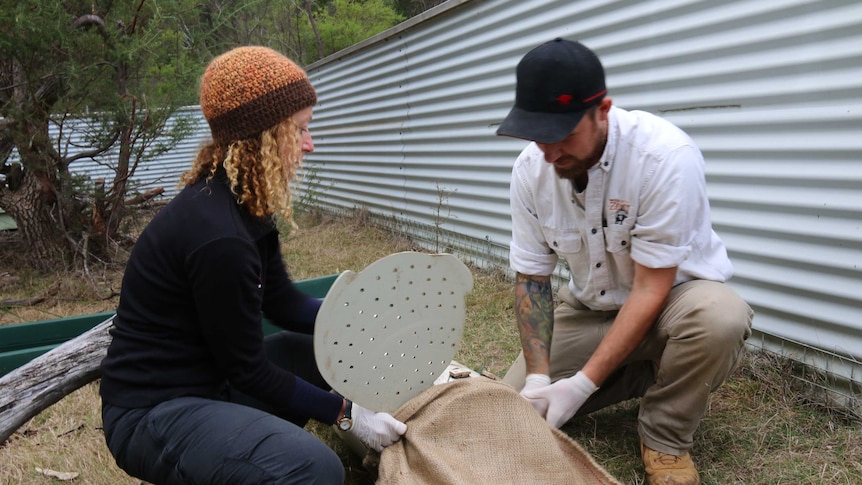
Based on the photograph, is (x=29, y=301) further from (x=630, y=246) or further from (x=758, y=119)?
(x=758, y=119)

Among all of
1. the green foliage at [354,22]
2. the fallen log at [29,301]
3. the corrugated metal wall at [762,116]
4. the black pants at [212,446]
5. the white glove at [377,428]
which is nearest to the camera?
the black pants at [212,446]

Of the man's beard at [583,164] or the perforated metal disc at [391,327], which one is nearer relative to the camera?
the perforated metal disc at [391,327]

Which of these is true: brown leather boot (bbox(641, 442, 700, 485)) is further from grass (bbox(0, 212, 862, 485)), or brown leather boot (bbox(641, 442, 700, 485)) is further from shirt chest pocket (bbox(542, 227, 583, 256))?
shirt chest pocket (bbox(542, 227, 583, 256))

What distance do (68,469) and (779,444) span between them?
2397 mm

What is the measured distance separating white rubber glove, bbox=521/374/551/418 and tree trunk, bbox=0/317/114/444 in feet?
4.86

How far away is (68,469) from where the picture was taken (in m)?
2.25

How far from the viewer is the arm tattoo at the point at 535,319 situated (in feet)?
6.87

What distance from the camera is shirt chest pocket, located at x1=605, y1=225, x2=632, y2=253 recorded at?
1980mm

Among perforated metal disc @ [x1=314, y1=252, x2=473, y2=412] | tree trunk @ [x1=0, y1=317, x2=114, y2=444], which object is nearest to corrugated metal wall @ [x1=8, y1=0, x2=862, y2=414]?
perforated metal disc @ [x1=314, y1=252, x2=473, y2=412]

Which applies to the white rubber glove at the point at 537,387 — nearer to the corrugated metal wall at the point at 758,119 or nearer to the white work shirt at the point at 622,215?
the white work shirt at the point at 622,215

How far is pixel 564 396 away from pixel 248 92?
4.01 ft

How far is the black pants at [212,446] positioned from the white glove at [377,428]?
0.63ft

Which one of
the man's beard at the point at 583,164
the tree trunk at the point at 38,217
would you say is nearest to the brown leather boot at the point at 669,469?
the man's beard at the point at 583,164

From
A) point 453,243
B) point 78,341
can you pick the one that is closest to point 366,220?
point 453,243
